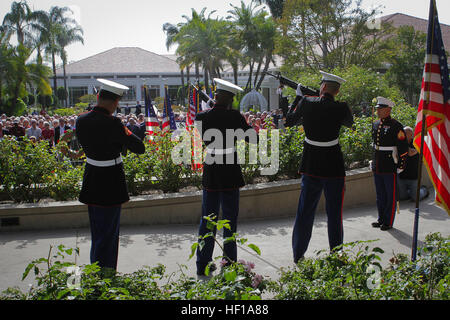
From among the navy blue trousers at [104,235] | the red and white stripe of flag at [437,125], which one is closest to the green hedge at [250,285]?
the red and white stripe of flag at [437,125]

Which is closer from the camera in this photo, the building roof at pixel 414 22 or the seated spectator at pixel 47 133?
the seated spectator at pixel 47 133

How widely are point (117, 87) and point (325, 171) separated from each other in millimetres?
2363

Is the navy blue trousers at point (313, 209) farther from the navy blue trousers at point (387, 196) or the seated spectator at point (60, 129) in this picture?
the seated spectator at point (60, 129)

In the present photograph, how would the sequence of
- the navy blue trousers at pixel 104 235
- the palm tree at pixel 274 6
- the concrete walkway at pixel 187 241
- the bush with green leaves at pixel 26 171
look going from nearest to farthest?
1. the navy blue trousers at pixel 104 235
2. the concrete walkway at pixel 187 241
3. the bush with green leaves at pixel 26 171
4. the palm tree at pixel 274 6

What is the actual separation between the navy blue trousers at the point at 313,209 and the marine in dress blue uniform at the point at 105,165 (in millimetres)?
1933

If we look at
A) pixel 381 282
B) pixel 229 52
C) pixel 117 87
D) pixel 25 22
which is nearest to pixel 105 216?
pixel 117 87

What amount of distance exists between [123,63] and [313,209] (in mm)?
72453

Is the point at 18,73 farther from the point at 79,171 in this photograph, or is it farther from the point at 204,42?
the point at 79,171

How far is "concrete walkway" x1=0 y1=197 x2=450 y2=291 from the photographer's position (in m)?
5.18

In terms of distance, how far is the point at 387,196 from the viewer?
657cm

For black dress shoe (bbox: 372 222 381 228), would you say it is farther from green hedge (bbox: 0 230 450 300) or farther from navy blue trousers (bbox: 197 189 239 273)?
green hedge (bbox: 0 230 450 300)

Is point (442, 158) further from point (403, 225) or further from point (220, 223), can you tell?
point (403, 225)

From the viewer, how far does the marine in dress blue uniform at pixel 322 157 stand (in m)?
4.84

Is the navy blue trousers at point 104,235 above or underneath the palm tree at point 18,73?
underneath
